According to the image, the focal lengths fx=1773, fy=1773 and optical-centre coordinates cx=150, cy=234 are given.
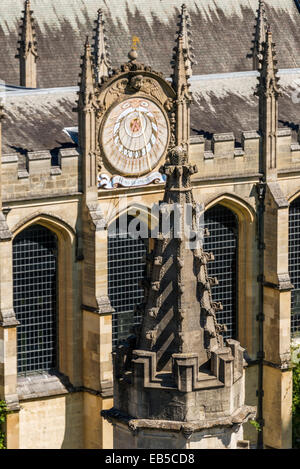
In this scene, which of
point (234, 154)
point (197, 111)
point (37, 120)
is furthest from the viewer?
point (197, 111)

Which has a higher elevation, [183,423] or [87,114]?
[87,114]

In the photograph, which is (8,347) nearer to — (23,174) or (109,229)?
(23,174)

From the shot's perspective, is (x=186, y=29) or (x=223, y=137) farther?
(x=186, y=29)

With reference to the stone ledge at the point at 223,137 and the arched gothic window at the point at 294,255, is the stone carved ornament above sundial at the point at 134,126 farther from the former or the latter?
the arched gothic window at the point at 294,255

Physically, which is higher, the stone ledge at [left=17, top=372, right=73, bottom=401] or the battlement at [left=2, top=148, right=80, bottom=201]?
the battlement at [left=2, top=148, right=80, bottom=201]

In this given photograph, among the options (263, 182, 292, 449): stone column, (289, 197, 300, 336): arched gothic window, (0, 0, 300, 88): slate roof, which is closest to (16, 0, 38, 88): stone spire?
(0, 0, 300, 88): slate roof

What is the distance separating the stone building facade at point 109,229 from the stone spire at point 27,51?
10.7 metres

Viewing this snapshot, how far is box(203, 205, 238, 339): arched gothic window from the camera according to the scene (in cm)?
7694

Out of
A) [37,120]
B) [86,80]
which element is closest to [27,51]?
[37,120]

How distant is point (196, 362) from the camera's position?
4344cm

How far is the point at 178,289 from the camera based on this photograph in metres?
44.1

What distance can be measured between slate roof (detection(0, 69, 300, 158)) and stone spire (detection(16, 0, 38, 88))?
9192mm

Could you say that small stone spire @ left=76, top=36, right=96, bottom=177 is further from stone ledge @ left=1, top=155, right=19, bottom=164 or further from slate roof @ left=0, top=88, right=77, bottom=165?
stone ledge @ left=1, top=155, right=19, bottom=164

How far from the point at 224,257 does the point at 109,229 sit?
6842 millimetres
